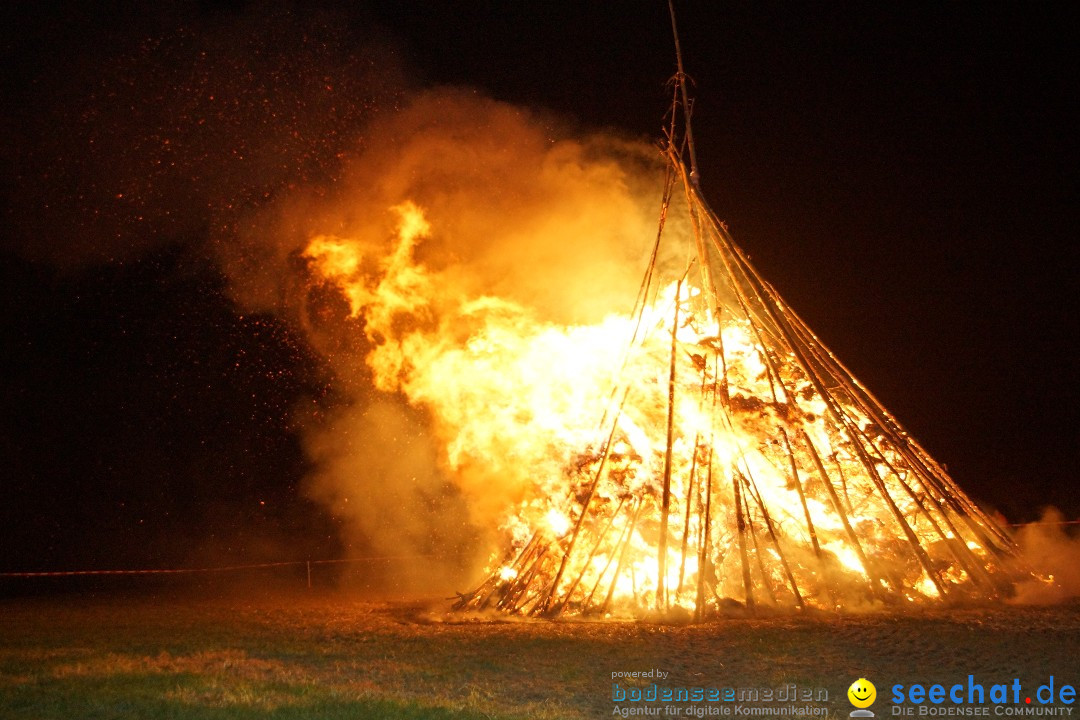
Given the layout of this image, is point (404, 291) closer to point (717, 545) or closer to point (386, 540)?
point (717, 545)

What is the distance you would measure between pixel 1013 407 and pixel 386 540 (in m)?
15.5

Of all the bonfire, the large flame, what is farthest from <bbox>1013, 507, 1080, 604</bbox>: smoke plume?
the large flame

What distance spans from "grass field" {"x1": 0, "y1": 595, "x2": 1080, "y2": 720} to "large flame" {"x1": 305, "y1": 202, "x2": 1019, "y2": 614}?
2.38ft

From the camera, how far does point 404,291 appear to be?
11.1 meters

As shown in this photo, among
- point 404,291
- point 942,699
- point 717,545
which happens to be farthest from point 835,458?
point 404,291

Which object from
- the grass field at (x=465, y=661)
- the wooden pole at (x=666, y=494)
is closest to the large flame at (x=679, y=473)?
the wooden pole at (x=666, y=494)

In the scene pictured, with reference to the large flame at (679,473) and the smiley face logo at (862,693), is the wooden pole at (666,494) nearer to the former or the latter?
the large flame at (679,473)

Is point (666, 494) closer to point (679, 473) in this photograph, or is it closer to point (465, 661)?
point (679, 473)

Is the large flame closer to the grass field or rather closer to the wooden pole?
the wooden pole

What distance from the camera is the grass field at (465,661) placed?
519 cm

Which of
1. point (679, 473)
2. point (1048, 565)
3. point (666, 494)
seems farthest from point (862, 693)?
point (1048, 565)

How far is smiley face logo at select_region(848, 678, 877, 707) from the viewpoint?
208 inches

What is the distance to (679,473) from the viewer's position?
902cm

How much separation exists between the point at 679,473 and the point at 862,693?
379cm
